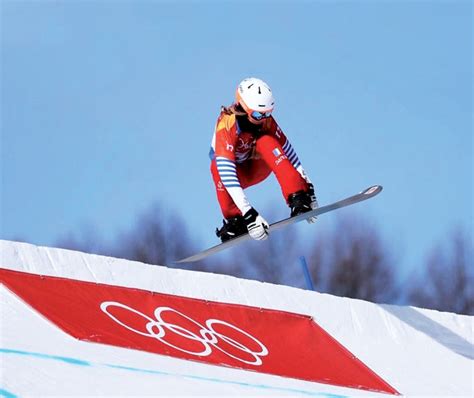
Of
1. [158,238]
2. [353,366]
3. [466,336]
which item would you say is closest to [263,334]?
[353,366]

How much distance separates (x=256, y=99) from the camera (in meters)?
7.03

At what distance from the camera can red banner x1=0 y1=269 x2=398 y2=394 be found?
19.9 ft

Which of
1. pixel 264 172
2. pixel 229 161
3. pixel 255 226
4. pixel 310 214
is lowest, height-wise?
pixel 255 226

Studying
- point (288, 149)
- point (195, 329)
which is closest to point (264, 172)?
point (288, 149)

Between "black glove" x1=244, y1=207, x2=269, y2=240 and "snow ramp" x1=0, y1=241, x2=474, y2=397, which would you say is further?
"black glove" x1=244, y1=207, x2=269, y2=240

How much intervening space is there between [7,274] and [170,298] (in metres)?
0.89

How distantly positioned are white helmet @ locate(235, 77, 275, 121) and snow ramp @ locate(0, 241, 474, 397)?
93cm

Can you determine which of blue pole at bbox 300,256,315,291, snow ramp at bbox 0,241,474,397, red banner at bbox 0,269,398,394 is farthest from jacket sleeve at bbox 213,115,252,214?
blue pole at bbox 300,256,315,291

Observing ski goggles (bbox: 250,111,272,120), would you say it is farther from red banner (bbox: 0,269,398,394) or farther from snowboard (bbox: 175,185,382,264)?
red banner (bbox: 0,269,398,394)

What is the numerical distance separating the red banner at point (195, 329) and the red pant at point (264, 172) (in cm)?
73

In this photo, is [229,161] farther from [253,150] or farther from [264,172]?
[264,172]

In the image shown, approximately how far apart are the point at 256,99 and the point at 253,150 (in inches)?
13.7

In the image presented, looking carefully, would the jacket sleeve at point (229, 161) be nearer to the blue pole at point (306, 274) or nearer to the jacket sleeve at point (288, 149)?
the jacket sleeve at point (288, 149)

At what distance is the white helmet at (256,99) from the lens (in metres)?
7.03
